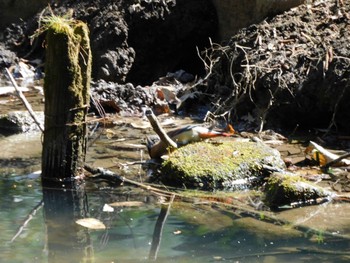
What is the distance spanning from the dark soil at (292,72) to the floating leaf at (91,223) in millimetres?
3162

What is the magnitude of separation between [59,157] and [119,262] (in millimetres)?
1784

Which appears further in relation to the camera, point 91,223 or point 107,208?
point 107,208

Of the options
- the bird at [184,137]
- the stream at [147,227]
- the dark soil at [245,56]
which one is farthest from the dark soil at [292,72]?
the stream at [147,227]

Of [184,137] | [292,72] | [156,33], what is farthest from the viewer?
[156,33]

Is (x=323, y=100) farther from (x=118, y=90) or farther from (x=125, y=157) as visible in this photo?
(x=118, y=90)

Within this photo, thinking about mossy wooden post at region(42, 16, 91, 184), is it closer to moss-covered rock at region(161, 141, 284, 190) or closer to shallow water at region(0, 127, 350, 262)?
shallow water at region(0, 127, 350, 262)

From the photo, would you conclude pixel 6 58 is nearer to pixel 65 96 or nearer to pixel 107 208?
pixel 65 96

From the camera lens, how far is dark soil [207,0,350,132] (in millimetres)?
7414

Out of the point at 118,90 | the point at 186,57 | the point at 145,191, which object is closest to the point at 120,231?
the point at 145,191

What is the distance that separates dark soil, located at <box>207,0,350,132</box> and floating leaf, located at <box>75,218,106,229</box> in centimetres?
316

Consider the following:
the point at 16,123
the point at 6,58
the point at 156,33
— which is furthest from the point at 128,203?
the point at 6,58

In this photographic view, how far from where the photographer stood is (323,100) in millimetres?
7387

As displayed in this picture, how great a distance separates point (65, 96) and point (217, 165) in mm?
1323

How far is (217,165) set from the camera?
568cm
